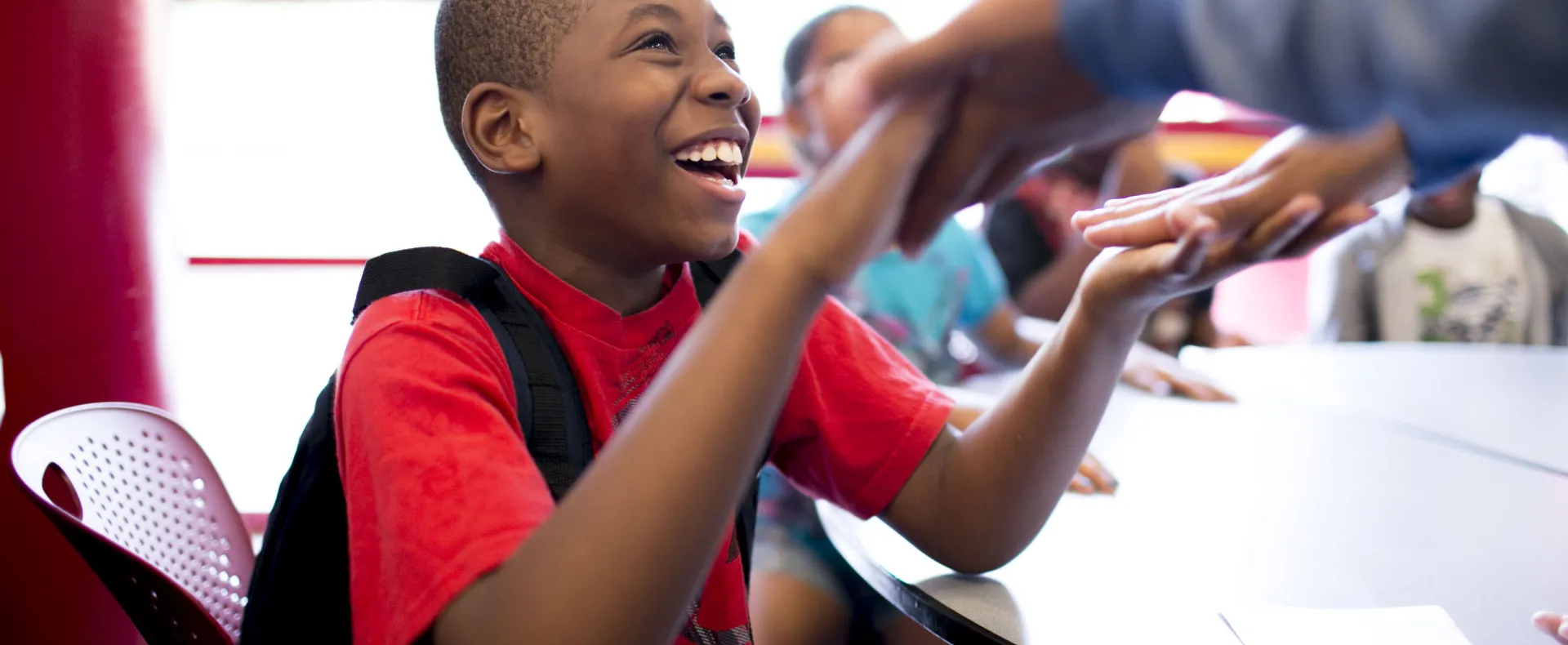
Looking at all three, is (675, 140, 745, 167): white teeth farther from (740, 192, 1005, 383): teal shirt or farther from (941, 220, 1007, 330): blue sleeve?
(941, 220, 1007, 330): blue sleeve

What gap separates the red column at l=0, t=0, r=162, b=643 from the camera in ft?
5.38

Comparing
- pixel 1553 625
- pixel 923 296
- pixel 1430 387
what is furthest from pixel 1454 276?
pixel 1553 625

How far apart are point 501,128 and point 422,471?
0.38 meters

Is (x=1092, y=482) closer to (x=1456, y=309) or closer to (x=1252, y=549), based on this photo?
(x=1252, y=549)

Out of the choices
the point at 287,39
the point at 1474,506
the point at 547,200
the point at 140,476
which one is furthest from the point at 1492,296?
the point at 287,39

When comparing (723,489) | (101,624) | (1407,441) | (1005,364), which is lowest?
(101,624)

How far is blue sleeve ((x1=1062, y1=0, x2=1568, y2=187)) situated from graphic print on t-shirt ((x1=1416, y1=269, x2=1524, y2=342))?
2.36 m

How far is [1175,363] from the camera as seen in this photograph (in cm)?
191

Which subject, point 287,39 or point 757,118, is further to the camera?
point 287,39

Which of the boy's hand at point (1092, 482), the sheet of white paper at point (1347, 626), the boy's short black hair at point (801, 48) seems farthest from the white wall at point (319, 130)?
the sheet of white paper at point (1347, 626)

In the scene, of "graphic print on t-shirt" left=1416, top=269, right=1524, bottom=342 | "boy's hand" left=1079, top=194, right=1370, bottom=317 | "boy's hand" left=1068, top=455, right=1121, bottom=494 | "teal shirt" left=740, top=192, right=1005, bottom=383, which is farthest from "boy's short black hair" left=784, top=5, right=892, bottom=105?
"graphic print on t-shirt" left=1416, top=269, right=1524, bottom=342

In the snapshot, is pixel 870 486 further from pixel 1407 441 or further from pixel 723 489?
pixel 1407 441

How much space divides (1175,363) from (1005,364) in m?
0.39

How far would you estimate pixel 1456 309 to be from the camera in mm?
2697
